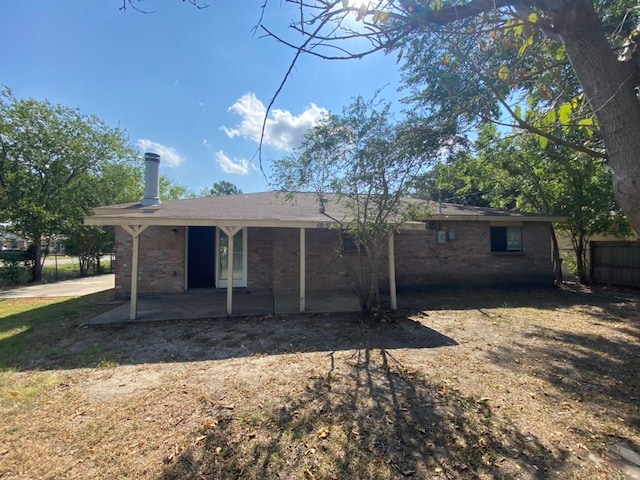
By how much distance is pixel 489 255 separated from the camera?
1070cm

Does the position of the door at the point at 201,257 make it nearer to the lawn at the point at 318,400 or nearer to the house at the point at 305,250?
the house at the point at 305,250

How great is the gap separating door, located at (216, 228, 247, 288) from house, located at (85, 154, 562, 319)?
3 cm

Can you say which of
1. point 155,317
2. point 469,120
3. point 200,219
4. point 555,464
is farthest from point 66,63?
point 555,464

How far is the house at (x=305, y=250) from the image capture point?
29.5 ft

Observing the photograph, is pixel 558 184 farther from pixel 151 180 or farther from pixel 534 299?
pixel 151 180

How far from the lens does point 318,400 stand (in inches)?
134

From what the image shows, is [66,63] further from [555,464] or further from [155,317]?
[555,464]

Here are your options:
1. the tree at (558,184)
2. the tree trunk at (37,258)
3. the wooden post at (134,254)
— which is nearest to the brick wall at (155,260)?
the wooden post at (134,254)

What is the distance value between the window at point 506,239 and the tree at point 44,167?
1808cm

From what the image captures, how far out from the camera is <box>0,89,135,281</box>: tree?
44.2ft

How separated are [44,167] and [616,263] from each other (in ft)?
79.6

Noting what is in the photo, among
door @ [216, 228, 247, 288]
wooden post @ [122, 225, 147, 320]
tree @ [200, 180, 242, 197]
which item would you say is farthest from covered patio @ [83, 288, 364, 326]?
tree @ [200, 180, 242, 197]

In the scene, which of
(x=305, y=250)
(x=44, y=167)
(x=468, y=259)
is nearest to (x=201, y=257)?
(x=305, y=250)

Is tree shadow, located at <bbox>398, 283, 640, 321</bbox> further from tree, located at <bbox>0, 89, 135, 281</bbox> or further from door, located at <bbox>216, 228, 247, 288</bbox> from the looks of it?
tree, located at <bbox>0, 89, 135, 281</bbox>
